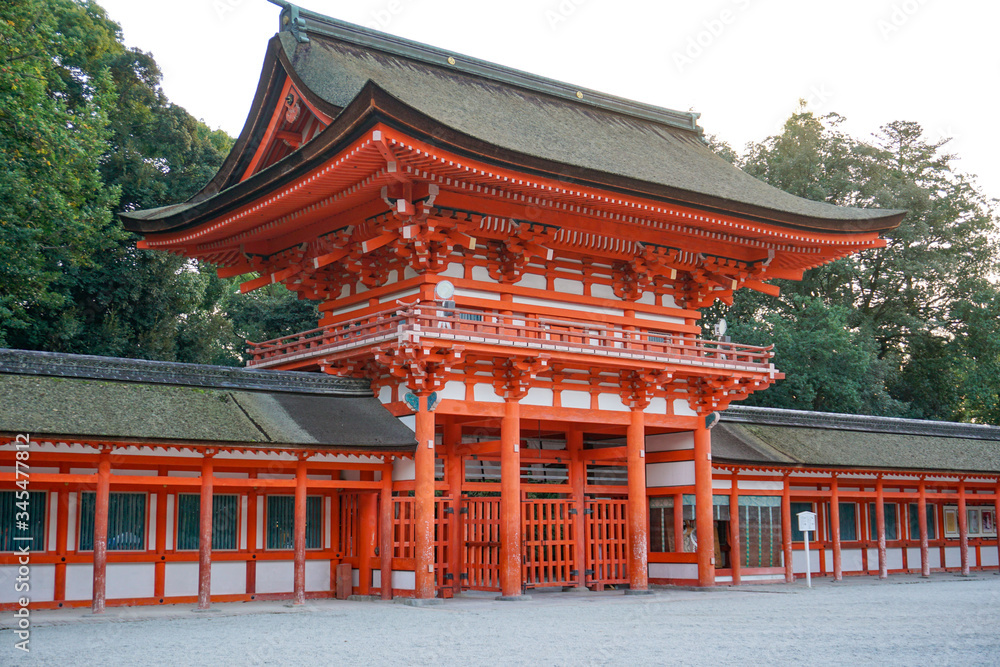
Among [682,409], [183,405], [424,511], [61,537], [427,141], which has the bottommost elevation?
[61,537]

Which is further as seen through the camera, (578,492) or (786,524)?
(786,524)

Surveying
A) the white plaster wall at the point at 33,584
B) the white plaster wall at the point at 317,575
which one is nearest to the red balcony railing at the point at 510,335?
the white plaster wall at the point at 317,575

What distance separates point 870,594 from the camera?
753 inches

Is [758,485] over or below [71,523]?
over

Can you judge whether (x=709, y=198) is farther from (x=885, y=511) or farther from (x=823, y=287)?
(x=823, y=287)

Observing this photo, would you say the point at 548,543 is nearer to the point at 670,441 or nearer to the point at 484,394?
the point at 484,394

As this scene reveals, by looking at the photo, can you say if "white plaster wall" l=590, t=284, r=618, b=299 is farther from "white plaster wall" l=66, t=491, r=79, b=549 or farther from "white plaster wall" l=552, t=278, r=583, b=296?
"white plaster wall" l=66, t=491, r=79, b=549

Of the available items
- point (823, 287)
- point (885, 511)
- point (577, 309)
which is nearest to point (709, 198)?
point (577, 309)

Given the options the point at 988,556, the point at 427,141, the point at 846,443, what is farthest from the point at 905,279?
the point at 427,141

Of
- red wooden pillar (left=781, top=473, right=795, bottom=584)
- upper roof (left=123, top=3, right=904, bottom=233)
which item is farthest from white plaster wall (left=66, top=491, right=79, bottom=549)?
red wooden pillar (left=781, top=473, right=795, bottom=584)

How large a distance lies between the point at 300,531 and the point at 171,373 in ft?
11.4

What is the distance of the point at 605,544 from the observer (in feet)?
68.3

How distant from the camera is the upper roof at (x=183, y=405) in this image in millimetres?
14352

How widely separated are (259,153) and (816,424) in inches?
602
